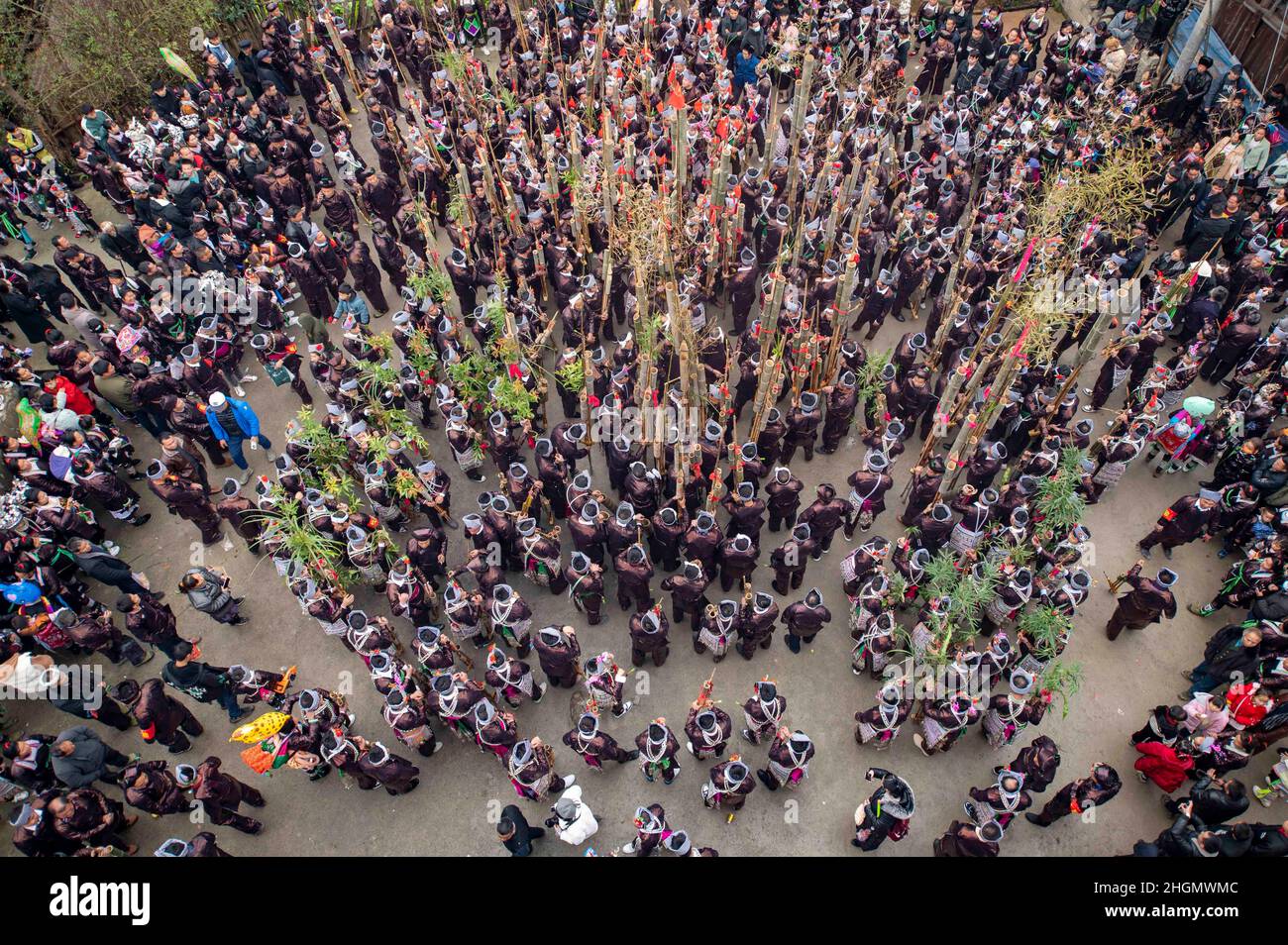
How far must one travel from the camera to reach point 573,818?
26.6 ft

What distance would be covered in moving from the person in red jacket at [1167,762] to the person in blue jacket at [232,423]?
12.8 metres

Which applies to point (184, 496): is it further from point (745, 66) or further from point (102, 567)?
point (745, 66)

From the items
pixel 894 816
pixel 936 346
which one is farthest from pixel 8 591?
pixel 936 346

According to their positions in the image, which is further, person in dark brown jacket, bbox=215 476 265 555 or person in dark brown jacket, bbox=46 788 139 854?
person in dark brown jacket, bbox=215 476 265 555

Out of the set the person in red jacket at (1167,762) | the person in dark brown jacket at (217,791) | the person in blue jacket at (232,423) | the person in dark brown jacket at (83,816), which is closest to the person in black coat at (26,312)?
the person in blue jacket at (232,423)

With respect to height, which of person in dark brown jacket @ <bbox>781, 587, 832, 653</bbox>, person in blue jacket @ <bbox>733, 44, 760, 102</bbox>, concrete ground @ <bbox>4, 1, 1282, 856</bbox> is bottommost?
concrete ground @ <bbox>4, 1, 1282, 856</bbox>

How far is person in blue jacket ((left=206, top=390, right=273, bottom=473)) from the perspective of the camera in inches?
448

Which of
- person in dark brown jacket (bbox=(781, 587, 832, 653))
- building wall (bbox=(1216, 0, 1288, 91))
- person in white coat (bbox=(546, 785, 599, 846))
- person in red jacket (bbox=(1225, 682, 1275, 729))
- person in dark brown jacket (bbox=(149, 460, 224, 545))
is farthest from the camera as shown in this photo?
building wall (bbox=(1216, 0, 1288, 91))

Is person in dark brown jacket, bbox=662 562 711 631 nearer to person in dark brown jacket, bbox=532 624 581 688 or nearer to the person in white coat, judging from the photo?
person in dark brown jacket, bbox=532 624 581 688

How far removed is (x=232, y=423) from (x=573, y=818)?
25.5ft

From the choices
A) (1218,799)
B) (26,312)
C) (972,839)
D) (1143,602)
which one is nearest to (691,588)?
(972,839)

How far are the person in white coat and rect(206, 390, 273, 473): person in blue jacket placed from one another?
751 cm

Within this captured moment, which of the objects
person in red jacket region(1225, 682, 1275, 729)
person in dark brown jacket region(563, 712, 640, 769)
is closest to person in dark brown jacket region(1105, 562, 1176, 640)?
person in red jacket region(1225, 682, 1275, 729)

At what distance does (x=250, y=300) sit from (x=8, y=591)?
18.1ft
